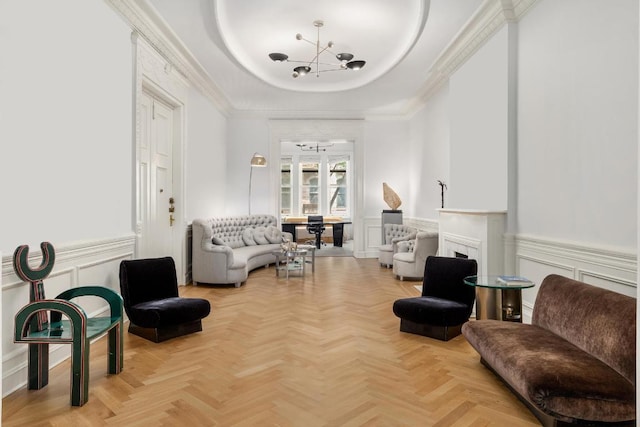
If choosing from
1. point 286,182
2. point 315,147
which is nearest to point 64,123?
point 315,147

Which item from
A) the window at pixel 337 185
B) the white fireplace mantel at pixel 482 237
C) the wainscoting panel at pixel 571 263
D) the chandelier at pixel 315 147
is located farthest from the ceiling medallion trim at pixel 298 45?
the window at pixel 337 185

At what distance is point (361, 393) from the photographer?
8.46 ft

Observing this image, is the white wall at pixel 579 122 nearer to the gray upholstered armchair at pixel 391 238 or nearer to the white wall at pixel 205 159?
the gray upholstered armchair at pixel 391 238

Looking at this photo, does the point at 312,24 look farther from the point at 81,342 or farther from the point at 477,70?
the point at 81,342

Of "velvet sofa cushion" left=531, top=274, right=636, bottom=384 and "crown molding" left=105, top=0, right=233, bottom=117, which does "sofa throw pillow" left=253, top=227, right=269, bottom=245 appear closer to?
"crown molding" left=105, top=0, right=233, bottom=117

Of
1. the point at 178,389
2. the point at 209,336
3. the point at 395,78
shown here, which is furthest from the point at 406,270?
the point at 178,389

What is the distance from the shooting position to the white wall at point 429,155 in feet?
21.0

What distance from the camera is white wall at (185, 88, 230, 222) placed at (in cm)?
616

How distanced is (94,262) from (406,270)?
434 centimetres

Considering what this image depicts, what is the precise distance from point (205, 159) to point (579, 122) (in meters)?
5.52

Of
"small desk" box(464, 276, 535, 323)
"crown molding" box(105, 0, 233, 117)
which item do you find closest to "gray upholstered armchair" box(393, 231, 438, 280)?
"small desk" box(464, 276, 535, 323)

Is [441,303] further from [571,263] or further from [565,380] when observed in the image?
[565,380]

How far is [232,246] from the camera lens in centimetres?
723

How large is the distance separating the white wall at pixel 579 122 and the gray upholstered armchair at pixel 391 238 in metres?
3.35
